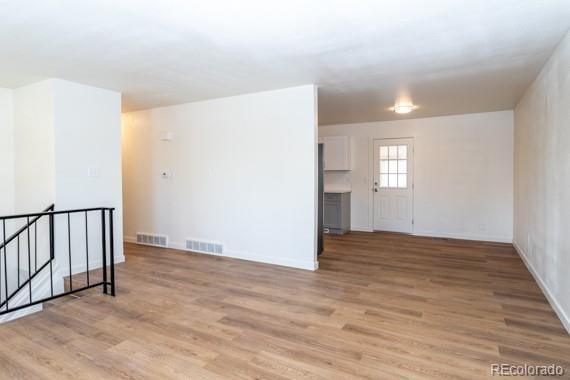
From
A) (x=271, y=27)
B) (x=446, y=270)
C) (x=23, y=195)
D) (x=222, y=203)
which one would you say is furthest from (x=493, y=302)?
(x=23, y=195)

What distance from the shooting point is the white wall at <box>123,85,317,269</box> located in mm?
4465

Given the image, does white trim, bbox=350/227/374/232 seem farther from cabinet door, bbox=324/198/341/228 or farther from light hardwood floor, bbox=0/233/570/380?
light hardwood floor, bbox=0/233/570/380

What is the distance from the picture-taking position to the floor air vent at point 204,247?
5.16 m

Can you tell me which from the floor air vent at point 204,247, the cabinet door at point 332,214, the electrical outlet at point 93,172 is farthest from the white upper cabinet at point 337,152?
the electrical outlet at point 93,172

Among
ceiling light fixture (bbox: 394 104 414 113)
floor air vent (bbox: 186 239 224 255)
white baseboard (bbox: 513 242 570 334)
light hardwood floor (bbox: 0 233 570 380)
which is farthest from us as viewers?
ceiling light fixture (bbox: 394 104 414 113)

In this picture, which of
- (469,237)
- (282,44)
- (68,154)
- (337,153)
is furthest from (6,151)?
(469,237)

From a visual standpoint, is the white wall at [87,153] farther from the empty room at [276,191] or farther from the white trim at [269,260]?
the white trim at [269,260]

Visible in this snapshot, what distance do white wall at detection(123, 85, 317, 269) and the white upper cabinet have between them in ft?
10.2

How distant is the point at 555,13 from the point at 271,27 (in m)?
2.02

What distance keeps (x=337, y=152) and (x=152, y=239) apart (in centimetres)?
420

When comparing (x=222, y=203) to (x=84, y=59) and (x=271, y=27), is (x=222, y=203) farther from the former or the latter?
(x=271, y=27)

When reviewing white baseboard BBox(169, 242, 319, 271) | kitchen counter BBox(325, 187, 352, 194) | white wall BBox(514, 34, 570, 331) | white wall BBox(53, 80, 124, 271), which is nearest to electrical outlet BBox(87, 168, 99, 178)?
white wall BBox(53, 80, 124, 271)

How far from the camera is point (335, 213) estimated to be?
7059mm

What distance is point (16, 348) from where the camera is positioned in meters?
2.39
